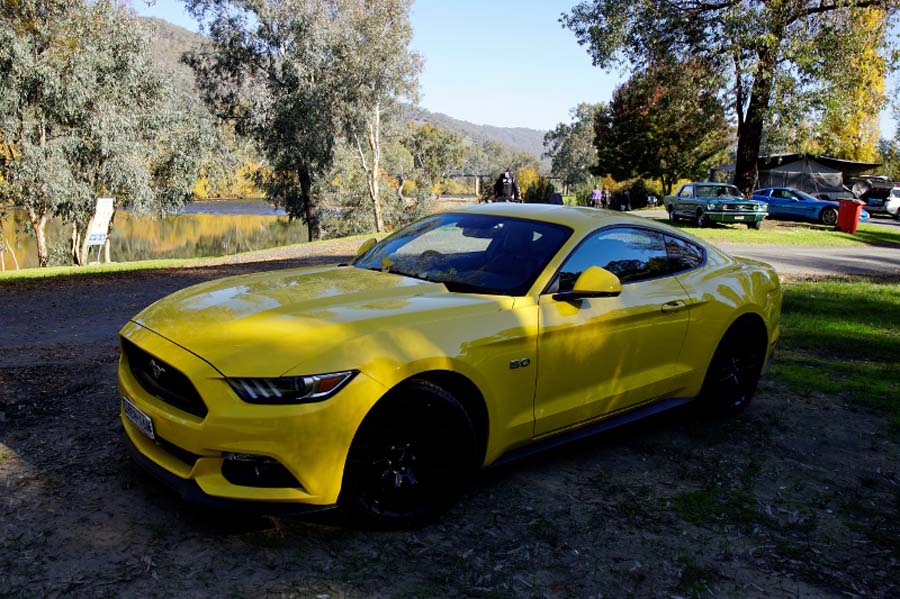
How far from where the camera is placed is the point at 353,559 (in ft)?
9.88

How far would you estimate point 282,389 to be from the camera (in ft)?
9.44

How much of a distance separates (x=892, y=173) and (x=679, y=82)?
58475 millimetres

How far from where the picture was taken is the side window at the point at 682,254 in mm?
4664

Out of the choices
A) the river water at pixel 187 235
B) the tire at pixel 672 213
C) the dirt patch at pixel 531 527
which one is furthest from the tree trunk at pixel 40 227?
the dirt patch at pixel 531 527

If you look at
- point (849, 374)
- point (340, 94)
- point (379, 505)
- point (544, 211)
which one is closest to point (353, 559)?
point (379, 505)

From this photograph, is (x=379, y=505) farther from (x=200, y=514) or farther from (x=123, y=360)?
(x=123, y=360)

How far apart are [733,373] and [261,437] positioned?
3663 millimetres

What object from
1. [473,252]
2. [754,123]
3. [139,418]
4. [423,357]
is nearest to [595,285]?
[473,252]

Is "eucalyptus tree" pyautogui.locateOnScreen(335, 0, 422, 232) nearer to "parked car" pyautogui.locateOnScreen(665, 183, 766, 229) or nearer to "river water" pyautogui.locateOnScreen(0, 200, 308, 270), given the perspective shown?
"river water" pyautogui.locateOnScreen(0, 200, 308, 270)

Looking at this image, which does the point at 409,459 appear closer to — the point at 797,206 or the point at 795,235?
the point at 795,235

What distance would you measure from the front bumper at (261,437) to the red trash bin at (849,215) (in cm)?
2839

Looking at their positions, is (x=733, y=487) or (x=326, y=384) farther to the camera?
(x=733, y=487)

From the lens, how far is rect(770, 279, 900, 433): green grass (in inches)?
229

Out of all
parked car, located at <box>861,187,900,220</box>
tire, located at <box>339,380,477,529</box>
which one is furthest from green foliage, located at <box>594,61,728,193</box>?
tire, located at <box>339,380,477,529</box>
